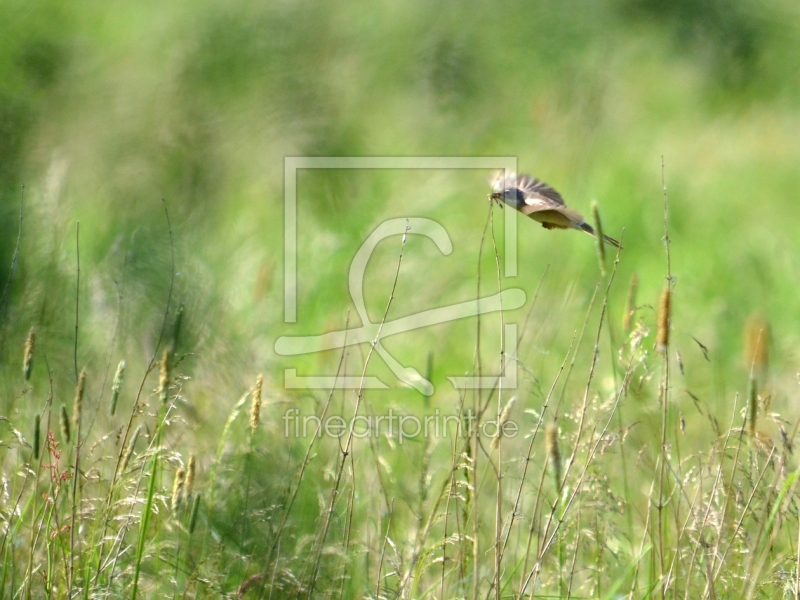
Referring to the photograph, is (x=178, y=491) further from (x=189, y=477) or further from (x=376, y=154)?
(x=376, y=154)

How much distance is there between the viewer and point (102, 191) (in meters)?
3.48

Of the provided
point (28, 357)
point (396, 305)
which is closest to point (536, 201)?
point (28, 357)

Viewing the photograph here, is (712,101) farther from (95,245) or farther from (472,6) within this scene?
(95,245)

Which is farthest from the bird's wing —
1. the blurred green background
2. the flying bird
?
the blurred green background

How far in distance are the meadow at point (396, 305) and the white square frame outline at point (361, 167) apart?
0.03 m

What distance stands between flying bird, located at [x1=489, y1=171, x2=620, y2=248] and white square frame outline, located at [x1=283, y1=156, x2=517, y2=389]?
68 cm

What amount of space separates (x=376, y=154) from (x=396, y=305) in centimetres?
121

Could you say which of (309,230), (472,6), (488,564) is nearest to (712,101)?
(472,6)

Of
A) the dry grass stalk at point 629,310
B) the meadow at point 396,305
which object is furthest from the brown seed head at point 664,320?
the dry grass stalk at point 629,310

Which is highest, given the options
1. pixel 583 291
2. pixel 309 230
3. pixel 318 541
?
pixel 309 230

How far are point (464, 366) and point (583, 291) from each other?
0.60 meters

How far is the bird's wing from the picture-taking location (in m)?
2.08

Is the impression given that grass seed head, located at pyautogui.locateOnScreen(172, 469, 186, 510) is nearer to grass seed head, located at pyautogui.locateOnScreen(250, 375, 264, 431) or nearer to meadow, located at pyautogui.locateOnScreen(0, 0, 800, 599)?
meadow, located at pyautogui.locateOnScreen(0, 0, 800, 599)

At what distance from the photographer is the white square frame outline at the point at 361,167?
303cm
